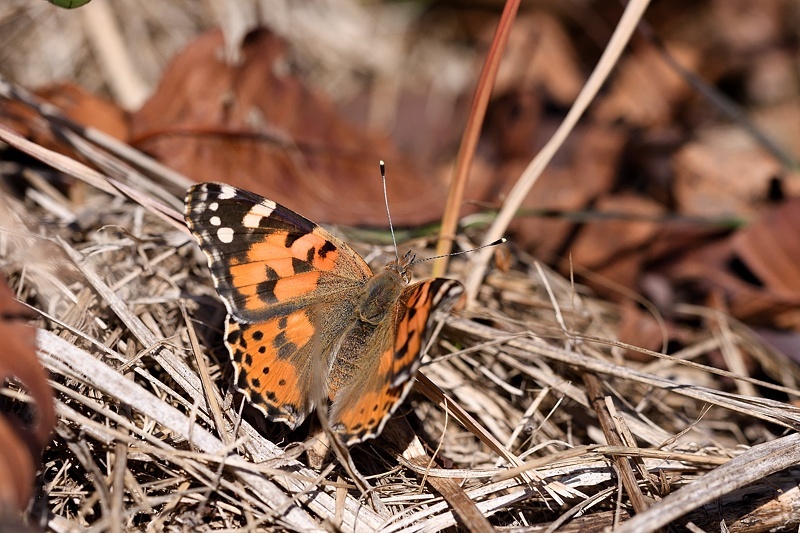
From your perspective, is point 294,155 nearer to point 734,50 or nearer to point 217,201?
point 217,201

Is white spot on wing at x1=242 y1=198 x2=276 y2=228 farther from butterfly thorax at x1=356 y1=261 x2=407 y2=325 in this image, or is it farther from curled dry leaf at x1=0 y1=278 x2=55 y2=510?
curled dry leaf at x1=0 y1=278 x2=55 y2=510

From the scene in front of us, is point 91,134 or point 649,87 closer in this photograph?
point 91,134

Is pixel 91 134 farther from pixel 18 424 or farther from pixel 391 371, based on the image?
pixel 391 371

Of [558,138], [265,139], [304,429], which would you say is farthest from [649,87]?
[304,429]

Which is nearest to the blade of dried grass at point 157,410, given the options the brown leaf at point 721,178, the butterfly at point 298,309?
the butterfly at point 298,309

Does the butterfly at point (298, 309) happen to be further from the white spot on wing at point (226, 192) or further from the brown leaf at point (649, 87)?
the brown leaf at point (649, 87)

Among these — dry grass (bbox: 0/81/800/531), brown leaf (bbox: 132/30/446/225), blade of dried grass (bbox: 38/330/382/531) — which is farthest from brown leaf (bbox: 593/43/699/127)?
blade of dried grass (bbox: 38/330/382/531)
